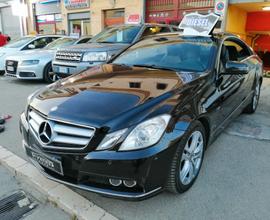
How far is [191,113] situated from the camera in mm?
2342

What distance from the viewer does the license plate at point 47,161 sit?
209cm

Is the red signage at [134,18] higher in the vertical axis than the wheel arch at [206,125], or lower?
higher

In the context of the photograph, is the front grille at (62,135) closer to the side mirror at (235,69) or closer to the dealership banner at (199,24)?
the side mirror at (235,69)

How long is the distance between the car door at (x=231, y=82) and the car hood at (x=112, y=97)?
49cm

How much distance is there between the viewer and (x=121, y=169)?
1.91m

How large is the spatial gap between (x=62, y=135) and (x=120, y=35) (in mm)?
5460

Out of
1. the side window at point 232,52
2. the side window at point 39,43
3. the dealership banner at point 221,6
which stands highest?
the dealership banner at point 221,6

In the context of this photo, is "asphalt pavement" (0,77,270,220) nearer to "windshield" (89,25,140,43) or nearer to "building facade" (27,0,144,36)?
"windshield" (89,25,140,43)

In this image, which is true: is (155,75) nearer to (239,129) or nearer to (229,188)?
(229,188)

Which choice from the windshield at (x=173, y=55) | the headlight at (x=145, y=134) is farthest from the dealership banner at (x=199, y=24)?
the headlight at (x=145, y=134)

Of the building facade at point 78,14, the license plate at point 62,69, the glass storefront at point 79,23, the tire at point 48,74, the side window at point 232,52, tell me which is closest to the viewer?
the side window at point 232,52

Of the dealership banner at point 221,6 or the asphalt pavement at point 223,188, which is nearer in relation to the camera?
the asphalt pavement at point 223,188

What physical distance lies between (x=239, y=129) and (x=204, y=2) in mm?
8378

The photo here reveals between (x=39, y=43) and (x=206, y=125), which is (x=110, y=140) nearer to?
(x=206, y=125)
